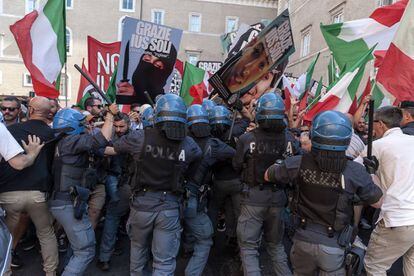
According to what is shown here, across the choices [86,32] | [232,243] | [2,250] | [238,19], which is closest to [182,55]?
[238,19]

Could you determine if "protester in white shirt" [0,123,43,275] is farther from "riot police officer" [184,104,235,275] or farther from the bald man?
"riot police officer" [184,104,235,275]

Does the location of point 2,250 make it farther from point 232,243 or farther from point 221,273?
point 232,243

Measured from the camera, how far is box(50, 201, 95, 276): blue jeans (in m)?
3.47

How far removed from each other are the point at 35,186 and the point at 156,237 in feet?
4.44

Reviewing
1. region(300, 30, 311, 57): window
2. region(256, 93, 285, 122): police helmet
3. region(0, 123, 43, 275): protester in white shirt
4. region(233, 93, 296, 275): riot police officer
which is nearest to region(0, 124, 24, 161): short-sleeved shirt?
region(0, 123, 43, 275): protester in white shirt

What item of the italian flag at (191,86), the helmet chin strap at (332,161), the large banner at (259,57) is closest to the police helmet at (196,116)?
the large banner at (259,57)

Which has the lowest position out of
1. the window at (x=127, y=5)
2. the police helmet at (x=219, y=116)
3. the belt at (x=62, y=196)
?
the belt at (x=62, y=196)

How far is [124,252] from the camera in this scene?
4.76m

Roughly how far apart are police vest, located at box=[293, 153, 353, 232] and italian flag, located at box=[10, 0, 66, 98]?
3.69 metres

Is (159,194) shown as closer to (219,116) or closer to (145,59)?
(219,116)

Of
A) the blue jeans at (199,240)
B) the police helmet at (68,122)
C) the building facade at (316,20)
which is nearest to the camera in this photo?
the police helmet at (68,122)

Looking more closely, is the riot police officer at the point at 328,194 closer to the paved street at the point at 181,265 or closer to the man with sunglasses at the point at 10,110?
the paved street at the point at 181,265

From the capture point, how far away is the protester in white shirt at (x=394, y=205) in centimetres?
300

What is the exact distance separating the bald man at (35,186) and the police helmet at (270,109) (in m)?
Answer: 2.20
